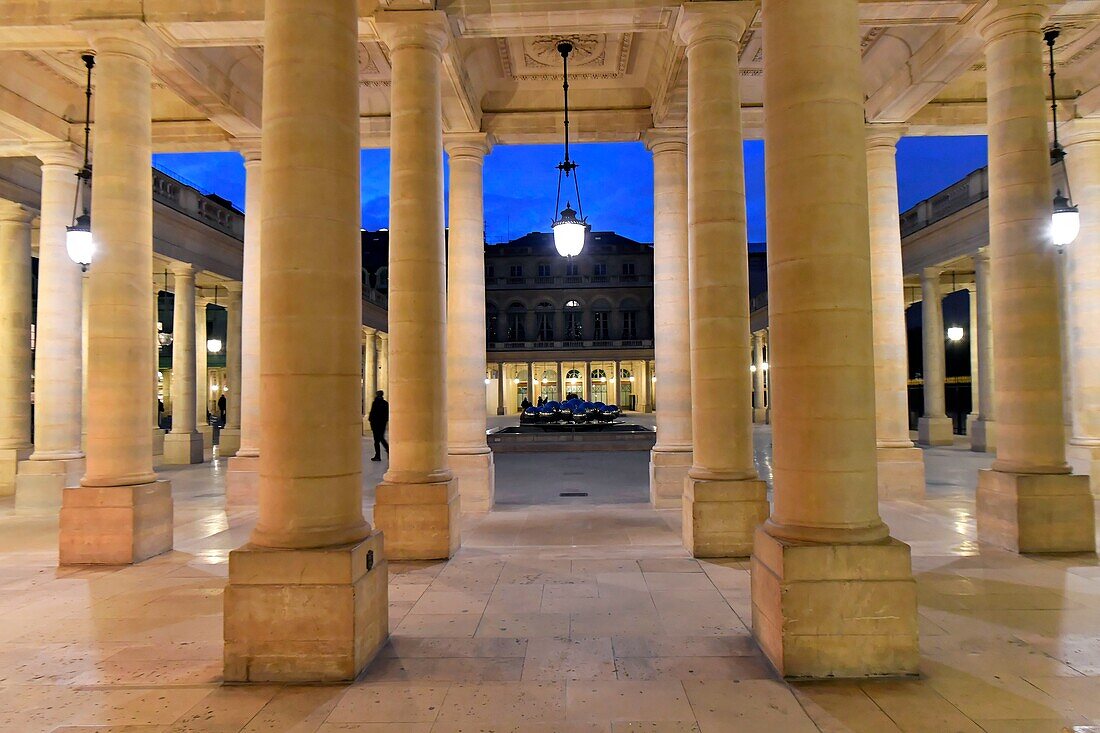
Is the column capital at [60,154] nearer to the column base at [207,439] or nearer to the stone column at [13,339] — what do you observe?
the stone column at [13,339]

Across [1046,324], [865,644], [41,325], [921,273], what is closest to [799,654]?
[865,644]

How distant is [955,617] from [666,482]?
21.4 ft

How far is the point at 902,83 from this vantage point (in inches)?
493

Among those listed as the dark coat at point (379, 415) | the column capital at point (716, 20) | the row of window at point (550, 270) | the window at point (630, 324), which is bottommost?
the dark coat at point (379, 415)

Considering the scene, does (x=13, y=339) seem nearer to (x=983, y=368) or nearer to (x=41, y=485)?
(x=41, y=485)

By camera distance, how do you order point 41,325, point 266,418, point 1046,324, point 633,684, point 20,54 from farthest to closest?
point 41,325 < point 20,54 < point 1046,324 < point 266,418 < point 633,684

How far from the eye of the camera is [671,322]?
13180 mm

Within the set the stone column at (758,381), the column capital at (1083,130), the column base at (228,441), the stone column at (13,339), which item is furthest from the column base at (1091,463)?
the stone column at (758,381)

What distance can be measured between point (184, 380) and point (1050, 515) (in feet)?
85.0

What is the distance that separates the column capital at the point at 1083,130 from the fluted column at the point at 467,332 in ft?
42.2

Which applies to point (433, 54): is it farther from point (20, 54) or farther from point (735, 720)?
point (735, 720)

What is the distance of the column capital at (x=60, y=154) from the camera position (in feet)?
46.0

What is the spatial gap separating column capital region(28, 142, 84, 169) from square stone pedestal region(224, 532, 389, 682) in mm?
13728

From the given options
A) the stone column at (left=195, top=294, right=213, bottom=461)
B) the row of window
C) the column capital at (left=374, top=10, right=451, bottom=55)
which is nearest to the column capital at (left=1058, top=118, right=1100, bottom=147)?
the column capital at (left=374, top=10, right=451, bottom=55)
